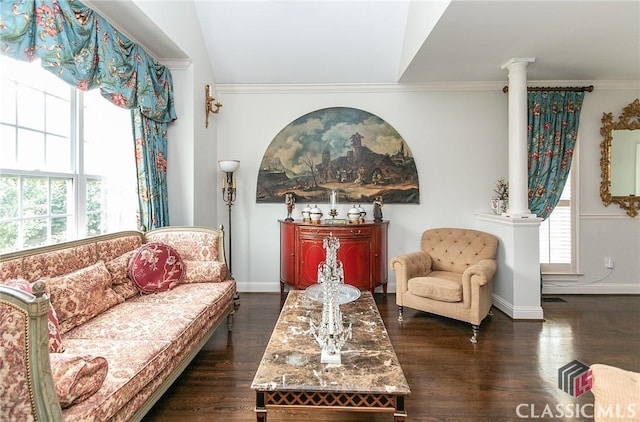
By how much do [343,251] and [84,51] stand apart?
9.97 ft

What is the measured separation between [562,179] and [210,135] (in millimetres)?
4721

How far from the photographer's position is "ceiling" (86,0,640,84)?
9.01ft

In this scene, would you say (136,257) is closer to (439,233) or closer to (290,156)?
(290,156)

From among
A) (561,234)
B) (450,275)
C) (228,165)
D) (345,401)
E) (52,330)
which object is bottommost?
(345,401)

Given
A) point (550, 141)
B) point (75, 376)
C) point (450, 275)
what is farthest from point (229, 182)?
point (550, 141)

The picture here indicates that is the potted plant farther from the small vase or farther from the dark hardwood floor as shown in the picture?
the dark hardwood floor

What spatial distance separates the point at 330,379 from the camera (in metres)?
1.55

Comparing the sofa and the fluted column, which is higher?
the fluted column

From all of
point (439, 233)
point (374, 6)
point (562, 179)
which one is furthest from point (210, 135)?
point (562, 179)

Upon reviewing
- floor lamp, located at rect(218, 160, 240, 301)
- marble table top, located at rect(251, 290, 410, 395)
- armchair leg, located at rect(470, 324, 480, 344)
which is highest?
floor lamp, located at rect(218, 160, 240, 301)

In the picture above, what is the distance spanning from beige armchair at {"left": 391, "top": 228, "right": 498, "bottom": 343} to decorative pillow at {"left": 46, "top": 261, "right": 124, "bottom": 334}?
263 centimetres

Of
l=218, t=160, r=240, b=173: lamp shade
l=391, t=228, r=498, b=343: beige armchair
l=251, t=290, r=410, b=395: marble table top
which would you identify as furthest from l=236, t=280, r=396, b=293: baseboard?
l=251, t=290, r=410, b=395: marble table top

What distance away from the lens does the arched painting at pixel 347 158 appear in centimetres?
443

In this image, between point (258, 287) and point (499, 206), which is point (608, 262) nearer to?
point (499, 206)
